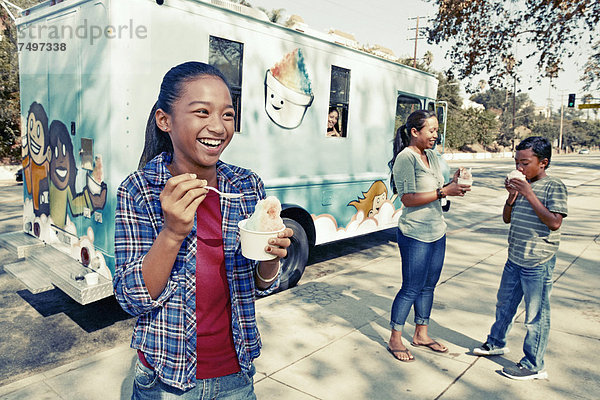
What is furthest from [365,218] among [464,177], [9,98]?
[9,98]

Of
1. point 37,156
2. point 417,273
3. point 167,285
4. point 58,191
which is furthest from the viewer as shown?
point 37,156

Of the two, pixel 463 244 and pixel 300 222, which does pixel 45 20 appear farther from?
pixel 463 244

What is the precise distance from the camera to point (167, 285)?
58.6 inches

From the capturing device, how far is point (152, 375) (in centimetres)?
158

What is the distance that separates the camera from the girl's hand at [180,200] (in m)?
1.29

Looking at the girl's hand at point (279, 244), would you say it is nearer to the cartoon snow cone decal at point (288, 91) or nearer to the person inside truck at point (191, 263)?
the person inside truck at point (191, 263)

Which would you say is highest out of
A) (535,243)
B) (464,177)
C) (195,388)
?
(464,177)

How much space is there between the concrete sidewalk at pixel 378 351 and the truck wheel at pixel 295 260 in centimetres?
20

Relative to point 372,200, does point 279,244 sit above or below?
above

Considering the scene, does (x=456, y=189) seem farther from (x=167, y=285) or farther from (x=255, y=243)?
(x=167, y=285)

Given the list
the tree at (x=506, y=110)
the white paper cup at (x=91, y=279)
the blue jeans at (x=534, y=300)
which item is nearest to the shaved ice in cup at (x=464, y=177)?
the blue jeans at (x=534, y=300)

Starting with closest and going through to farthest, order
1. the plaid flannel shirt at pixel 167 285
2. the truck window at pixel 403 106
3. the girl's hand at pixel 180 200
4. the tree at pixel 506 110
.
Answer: the girl's hand at pixel 180 200, the plaid flannel shirt at pixel 167 285, the truck window at pixel 403 106, the tree at pixel 506 110

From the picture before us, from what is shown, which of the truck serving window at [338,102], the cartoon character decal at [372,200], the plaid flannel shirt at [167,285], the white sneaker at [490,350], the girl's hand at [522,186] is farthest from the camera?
the cartoon character decal at [372,200]

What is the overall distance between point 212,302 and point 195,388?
12.2 inches
